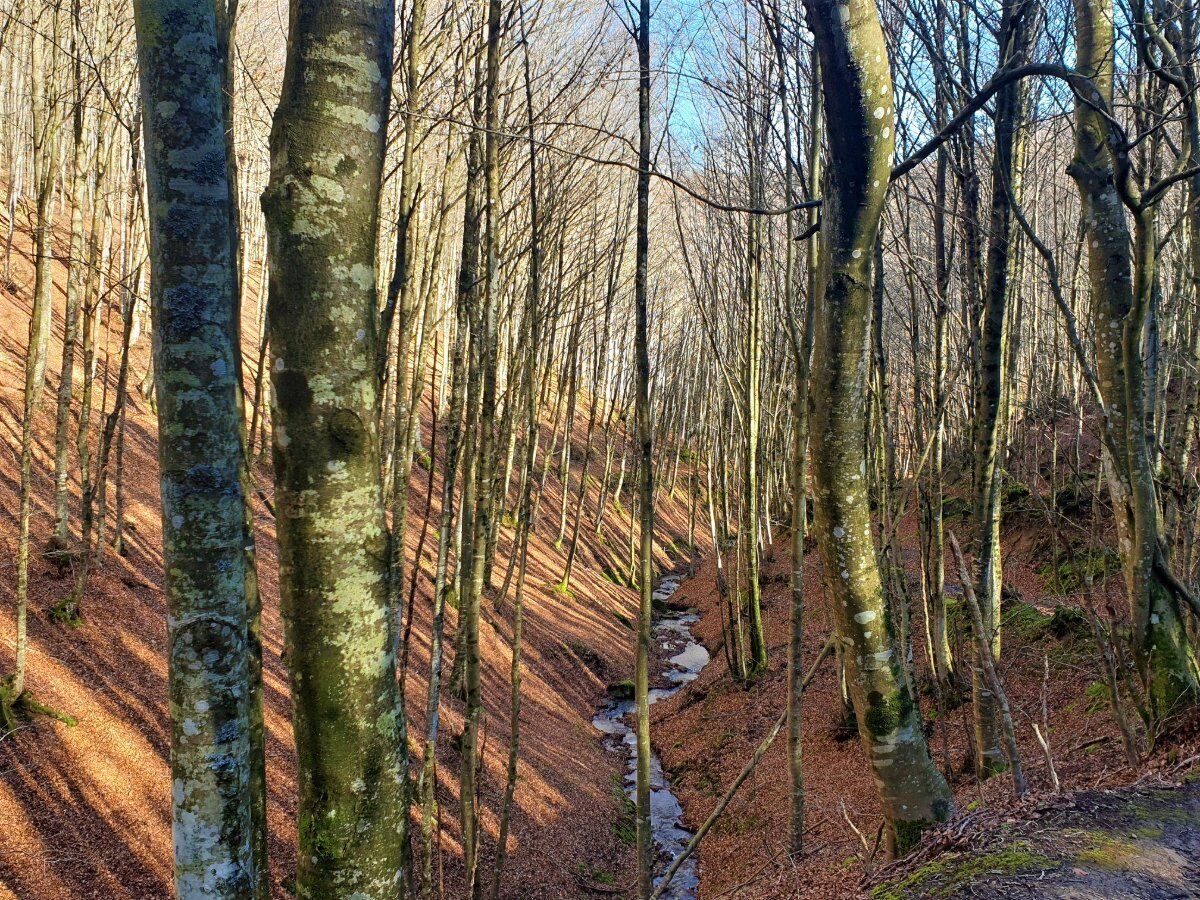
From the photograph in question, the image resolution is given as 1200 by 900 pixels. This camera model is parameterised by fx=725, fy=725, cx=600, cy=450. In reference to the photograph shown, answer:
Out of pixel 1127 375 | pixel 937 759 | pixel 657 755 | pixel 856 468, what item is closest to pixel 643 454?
→ pixel 856 468

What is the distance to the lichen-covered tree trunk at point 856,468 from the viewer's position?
3.25 m

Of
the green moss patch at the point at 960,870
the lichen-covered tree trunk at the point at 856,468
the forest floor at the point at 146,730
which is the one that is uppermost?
the lichen-covered tree trunk at the point at 856,468

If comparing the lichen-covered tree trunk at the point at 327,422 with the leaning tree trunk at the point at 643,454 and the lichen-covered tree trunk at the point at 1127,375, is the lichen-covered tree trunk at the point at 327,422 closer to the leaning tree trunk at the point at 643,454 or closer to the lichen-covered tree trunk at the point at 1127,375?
the leaning tree trunk at the point at 643,454

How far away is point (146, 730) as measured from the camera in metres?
6.35

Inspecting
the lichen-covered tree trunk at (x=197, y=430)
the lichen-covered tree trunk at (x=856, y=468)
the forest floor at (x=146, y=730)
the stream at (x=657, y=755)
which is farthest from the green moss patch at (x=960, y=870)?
the stream at (x=657, y=755)

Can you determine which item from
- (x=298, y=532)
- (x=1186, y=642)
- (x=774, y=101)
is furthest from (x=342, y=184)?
(x=774, y=101)

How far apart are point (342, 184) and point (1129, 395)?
4642 millimetres

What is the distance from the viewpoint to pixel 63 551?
7.53m

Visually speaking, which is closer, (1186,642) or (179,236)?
(179,236)

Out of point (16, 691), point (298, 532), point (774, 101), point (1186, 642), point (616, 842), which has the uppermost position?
A: point (774, 101)

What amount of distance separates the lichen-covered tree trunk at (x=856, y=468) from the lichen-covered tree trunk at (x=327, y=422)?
2141mm

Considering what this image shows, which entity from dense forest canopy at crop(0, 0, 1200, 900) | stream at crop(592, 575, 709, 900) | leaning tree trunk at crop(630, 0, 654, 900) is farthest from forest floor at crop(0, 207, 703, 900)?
leaning tree trunk at crop(630, 0, 654, 900)

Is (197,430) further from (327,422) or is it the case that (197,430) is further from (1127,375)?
(1127,375)

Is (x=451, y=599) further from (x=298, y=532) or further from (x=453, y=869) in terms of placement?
(x=298, y=532)
